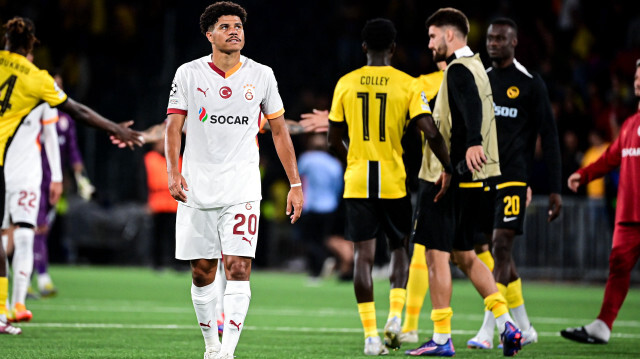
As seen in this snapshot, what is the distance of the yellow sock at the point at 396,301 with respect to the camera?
8008mm

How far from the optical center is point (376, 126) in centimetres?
798

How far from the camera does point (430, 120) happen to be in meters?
7.59

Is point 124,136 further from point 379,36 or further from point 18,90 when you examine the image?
point 379,36

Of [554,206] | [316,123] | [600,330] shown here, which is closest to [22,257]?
[316,123]

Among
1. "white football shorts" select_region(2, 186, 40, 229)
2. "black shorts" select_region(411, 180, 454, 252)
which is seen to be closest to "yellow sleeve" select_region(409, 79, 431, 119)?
"black shorts" select_region(411, 180, 454, 252)

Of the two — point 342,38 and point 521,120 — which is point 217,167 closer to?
point 521,120

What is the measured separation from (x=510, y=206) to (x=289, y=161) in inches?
89.6

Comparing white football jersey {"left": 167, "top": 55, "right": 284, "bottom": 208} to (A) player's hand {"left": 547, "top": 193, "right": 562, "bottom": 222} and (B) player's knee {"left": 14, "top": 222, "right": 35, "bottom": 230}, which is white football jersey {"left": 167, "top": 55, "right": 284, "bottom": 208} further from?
(B) player's knee {"left": 14, "top": 222, "right": 35, "bottom": 230}

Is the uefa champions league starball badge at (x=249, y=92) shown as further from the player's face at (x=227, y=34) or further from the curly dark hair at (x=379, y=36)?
the curly dark hair at (x=379, y=36)

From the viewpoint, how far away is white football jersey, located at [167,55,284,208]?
675 cm

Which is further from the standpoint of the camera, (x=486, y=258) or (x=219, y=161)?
(x=486, y=258)

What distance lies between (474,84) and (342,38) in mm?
Answer: 15053

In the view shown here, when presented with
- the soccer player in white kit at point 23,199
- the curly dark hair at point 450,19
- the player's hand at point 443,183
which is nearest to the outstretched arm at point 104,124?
the soccer player in white kit at point 23,199

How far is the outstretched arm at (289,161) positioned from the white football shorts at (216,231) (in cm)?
25
